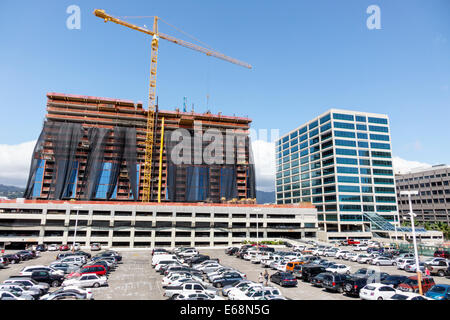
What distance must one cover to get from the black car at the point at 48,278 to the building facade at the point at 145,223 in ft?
127

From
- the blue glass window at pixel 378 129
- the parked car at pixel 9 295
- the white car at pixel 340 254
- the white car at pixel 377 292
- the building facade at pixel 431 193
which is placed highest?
the blue glass window at pixel 378 129

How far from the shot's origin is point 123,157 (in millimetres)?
104188

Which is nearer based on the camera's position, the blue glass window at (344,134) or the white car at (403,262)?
the white car at (403,262)

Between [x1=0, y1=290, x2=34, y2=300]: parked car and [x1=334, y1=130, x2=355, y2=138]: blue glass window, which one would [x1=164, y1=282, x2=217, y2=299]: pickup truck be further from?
[x1=334, y1=130, x2=355, y2=138]: blue glass window

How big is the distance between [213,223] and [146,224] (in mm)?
19215

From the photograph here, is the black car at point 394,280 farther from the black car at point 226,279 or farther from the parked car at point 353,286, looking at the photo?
the black car at point 226,279

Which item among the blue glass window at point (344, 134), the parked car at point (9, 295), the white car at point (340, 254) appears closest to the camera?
the parked car at point (9, 295)

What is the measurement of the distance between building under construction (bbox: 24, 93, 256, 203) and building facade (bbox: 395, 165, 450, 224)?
7567 centimetres

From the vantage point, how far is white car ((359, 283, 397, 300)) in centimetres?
2123

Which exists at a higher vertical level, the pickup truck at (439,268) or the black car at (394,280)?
the black car at (394,280)

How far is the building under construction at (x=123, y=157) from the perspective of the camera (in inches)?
3782

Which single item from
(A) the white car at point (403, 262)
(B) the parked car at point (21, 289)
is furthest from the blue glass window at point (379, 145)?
(B) the parked car at point (21, 289)

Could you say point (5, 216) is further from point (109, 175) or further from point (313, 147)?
point (313, 147)
